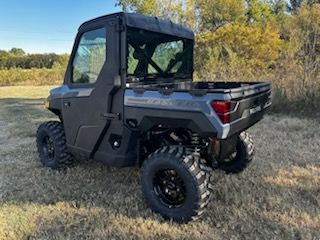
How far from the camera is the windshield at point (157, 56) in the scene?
3.46m

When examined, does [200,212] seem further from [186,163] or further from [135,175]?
[135,175]

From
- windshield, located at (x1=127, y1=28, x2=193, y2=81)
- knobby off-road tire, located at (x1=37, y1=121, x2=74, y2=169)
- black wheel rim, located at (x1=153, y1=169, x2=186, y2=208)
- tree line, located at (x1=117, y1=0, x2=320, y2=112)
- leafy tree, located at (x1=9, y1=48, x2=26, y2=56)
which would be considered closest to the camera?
black wheel rim, located at (x1=153, y1=169, x2=186, y2=208)

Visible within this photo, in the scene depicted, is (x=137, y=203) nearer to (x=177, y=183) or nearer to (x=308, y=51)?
(x=177, y=183)

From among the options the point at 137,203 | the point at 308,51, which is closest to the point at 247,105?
the point at 137,203

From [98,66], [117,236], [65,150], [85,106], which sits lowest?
[117,236]

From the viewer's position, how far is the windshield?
136 inches

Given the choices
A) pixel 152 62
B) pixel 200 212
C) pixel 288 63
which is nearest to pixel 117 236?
pixel 200 212

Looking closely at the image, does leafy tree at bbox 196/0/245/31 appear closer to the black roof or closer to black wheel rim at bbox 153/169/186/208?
the black roof

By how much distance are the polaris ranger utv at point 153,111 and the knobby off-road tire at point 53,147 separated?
0.01 metres

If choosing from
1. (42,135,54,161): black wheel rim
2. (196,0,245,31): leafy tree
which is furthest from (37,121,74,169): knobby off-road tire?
(196,0,245,31): leafy tree

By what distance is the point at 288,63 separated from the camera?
8.92 metres

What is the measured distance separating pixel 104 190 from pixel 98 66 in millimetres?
1367

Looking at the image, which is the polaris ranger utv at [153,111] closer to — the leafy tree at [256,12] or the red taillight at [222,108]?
the red taillight at [222,108]

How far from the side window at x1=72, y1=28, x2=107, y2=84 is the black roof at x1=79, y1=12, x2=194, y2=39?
15cm
